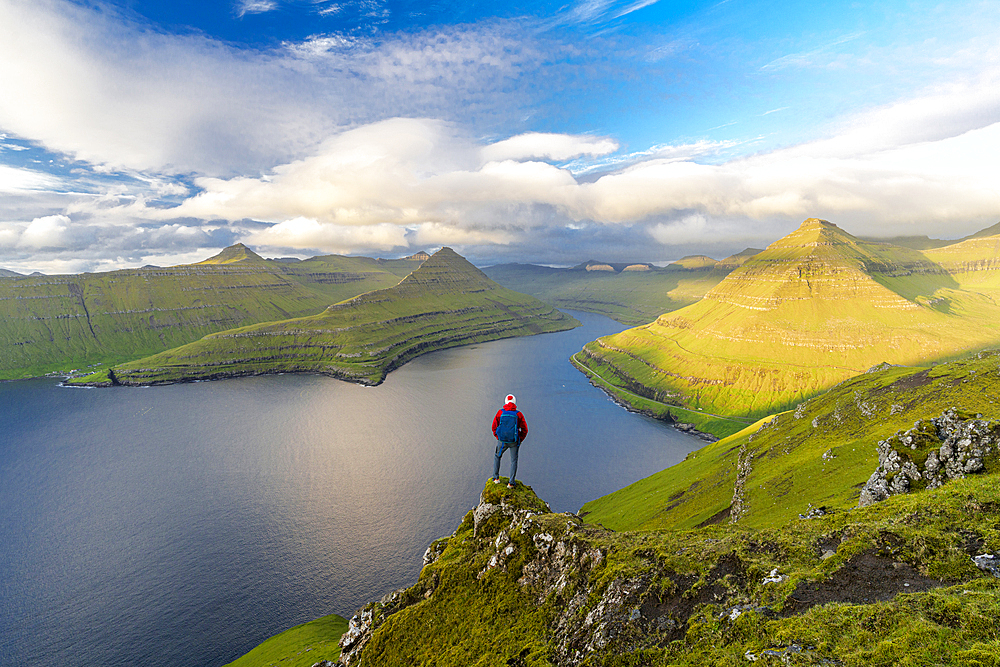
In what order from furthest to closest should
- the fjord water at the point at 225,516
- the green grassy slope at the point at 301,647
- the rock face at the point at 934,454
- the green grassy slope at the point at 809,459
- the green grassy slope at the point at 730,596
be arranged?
the fjord water at the point at 225,516
the green grassy slope at the point at 301,647
the green grassy slope at the point at 809,459
the rock face at the point at 934,454
the green grassy slope at the point at 730,596

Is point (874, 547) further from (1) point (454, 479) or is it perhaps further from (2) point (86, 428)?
(2) point (86, 428)

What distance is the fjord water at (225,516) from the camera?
85000 mm

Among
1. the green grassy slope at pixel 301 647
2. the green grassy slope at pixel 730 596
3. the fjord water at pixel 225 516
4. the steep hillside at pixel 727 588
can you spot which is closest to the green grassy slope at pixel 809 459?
the steep hillside at pixel 727 588

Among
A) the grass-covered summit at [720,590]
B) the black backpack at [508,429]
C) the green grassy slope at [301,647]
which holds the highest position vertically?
the black backpack at [508,429]

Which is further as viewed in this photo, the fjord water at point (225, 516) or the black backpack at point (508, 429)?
the fjord water at point (225, 516)

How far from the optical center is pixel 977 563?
1914 centimetres

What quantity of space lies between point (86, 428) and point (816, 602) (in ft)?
906

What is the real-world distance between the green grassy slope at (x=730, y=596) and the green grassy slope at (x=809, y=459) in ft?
103

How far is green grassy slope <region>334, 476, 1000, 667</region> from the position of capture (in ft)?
54.7

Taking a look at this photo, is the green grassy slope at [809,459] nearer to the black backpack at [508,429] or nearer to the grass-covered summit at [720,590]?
the grass-covered summit at [720,590]

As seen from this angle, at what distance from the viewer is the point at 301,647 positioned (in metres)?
72.9

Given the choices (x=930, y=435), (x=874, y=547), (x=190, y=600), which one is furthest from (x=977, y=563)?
(x=190, y=600)

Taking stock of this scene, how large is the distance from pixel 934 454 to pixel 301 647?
9480cm

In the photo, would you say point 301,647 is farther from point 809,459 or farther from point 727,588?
point 809,459
